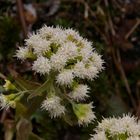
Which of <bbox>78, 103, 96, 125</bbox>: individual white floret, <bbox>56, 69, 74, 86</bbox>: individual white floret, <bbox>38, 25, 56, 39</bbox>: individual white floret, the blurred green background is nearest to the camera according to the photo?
<bbox>56, 69, 74, 86</bbox>: individual white floret

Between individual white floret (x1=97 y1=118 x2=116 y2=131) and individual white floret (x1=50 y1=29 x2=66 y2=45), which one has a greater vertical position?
individual white floret (x1=50 y1=29 x2=66 y2=45)

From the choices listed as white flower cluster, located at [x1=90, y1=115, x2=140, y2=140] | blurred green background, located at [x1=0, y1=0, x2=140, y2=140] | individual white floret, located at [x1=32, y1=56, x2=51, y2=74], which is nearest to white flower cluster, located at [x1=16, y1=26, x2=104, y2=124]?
individual white floret, located at [x1=32, y1=56, x2=51, y2=74]

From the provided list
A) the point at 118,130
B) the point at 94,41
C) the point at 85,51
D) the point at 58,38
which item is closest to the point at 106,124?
the point at 118,130

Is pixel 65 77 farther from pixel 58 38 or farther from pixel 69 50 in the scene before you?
pixel 58 38

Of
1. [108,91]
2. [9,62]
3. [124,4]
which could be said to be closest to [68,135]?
[108,91]

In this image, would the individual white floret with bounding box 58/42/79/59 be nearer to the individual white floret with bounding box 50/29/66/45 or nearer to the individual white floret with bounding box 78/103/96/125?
the individual white floret with bounding box 50/29/66/45

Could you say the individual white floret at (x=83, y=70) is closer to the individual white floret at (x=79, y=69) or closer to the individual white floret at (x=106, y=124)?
the individual white floret at (x=79, y=69)

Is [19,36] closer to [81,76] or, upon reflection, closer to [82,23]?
[82,23]
